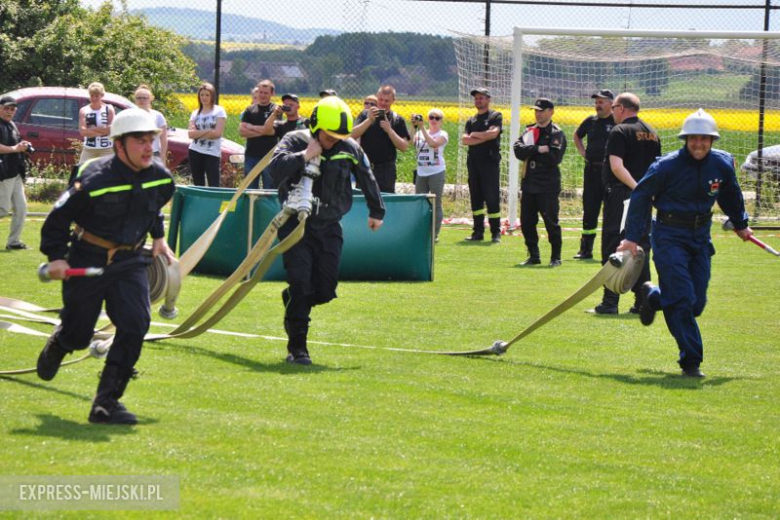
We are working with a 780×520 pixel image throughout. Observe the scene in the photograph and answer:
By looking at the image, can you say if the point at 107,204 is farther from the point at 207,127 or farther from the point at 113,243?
the point at 207,127

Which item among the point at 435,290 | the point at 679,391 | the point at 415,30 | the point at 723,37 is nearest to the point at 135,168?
the point at 679,391

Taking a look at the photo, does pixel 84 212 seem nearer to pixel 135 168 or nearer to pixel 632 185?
pixel 135 168

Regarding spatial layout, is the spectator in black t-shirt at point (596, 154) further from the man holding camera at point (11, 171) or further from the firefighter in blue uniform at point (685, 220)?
the man holding camera at point (11, 171)

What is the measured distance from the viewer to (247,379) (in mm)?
8133

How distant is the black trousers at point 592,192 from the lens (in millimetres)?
15102

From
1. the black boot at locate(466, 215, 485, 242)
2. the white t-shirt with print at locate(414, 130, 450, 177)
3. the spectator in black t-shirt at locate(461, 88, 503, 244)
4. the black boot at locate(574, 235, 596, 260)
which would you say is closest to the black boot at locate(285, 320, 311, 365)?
the black boot at locate(574, 235, 596, 260)

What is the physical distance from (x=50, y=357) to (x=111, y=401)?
0.63 metres

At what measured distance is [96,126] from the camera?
15102 mm

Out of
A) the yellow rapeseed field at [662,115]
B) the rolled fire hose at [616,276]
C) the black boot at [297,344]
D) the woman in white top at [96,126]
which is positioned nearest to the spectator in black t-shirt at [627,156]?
the rolled fire hose at [616,276]

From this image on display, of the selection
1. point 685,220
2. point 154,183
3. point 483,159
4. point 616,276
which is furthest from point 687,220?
point 483,159

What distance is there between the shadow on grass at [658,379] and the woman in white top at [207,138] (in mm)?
8112

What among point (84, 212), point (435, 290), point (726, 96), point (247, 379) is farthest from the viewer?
point (726, 96)

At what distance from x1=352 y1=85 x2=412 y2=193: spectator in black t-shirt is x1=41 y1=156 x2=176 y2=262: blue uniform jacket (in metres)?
8.53

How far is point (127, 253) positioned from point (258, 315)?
4.16m
